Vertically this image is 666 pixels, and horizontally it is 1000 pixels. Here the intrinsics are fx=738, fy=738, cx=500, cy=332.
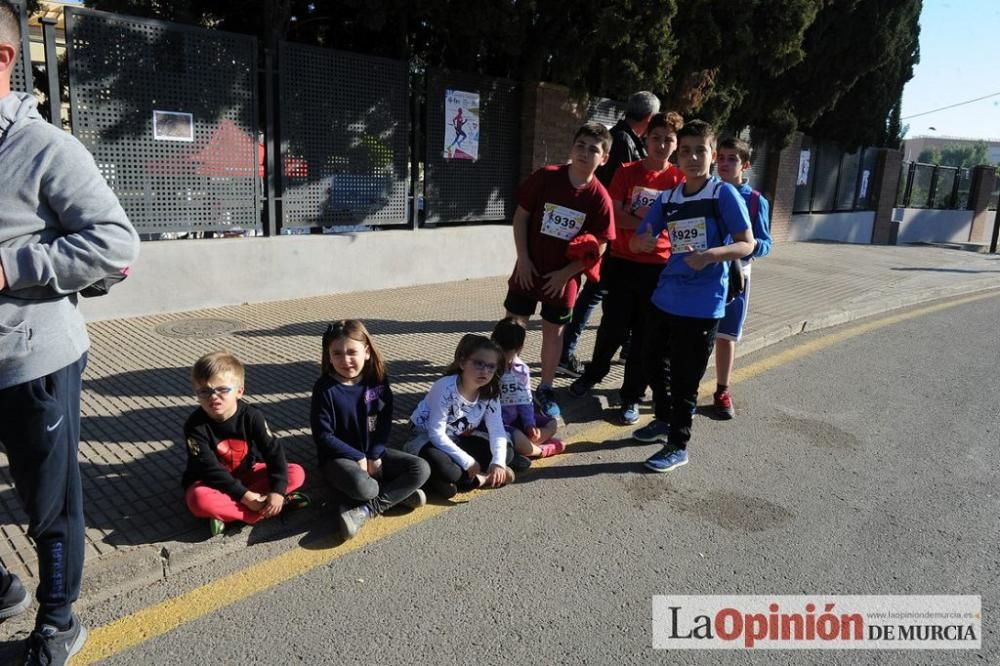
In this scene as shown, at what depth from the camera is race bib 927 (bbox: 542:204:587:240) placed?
179 inches

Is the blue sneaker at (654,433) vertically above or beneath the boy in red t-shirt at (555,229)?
beneath

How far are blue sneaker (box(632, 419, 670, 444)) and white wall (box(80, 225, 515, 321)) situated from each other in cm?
459

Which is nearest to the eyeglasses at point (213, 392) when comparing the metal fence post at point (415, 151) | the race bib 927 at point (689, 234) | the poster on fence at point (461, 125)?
the race bib 927 at point (689, 234)

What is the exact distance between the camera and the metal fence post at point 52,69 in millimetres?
5902

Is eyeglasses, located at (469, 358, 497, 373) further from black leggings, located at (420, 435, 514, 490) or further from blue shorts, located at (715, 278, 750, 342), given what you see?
blue shorts, located at (715, 278, 750, 342)

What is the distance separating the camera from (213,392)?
9.96 feet

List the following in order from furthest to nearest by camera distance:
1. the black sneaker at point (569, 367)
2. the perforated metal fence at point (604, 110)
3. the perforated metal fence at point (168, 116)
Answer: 1. the perforated metal fence at point (604, 110)
2. the perforated metal fence at point (168, 116)
3. the black sneaker at point (569, 367)

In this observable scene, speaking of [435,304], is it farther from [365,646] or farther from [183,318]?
[365,646]

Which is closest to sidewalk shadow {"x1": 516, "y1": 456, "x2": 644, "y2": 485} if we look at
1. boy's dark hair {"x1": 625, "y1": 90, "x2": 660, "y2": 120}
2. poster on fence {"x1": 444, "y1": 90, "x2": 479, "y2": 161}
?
boy's dark hair {"x1": 625, "y1": 90, "x2": 660, "y2": 120}

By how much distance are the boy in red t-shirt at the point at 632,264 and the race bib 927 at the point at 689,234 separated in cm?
76

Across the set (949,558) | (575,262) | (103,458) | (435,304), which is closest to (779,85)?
(435,304)

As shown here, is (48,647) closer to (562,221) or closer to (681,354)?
(681,354)

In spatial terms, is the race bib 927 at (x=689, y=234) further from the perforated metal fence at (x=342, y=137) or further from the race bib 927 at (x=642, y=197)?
the perforated metal fence at (x=342, y=137)

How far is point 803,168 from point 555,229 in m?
15.2
